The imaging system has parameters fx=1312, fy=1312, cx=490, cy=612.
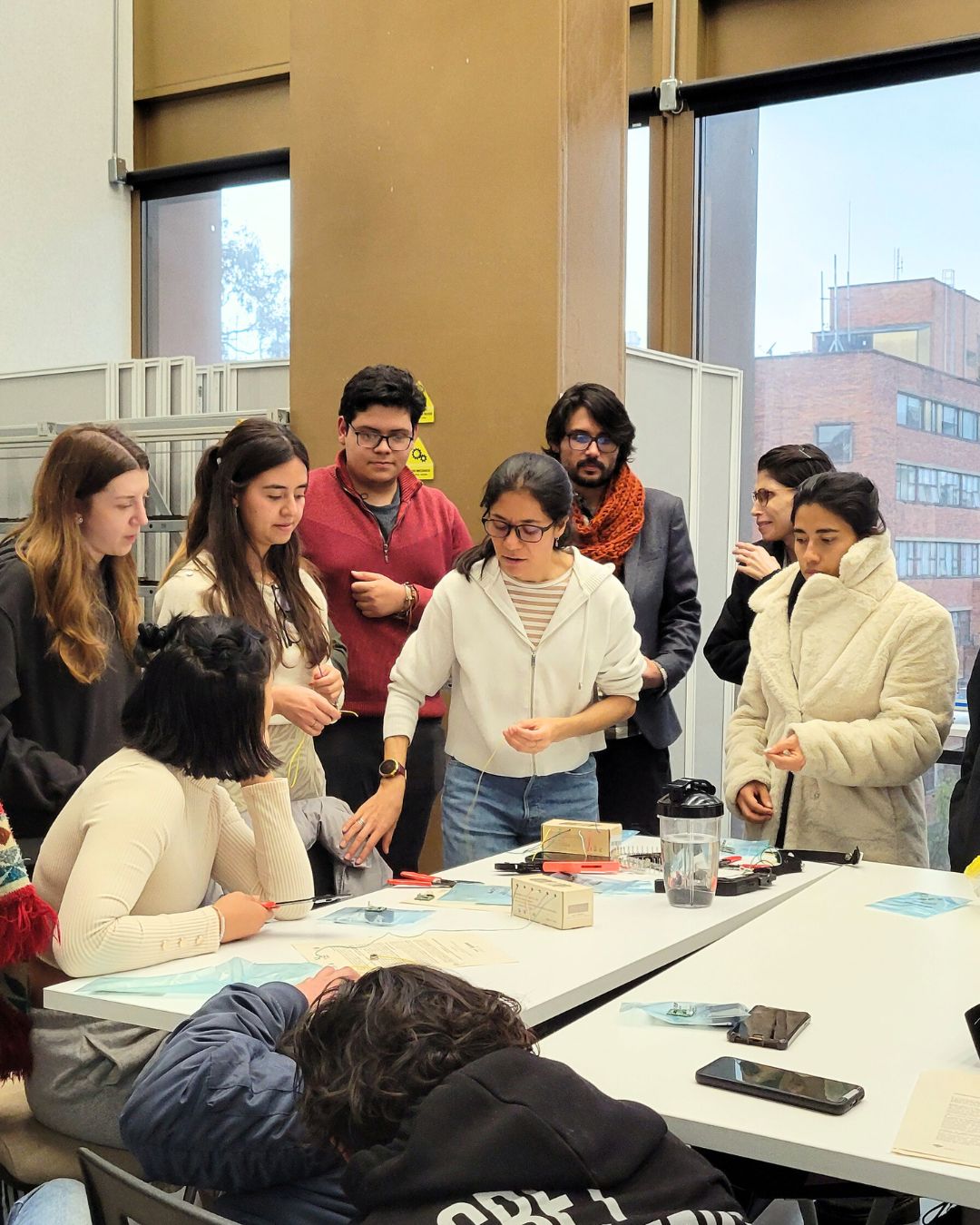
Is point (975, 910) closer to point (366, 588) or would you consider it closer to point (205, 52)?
point (366, 588)

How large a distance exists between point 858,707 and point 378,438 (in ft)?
4.14

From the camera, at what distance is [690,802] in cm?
243

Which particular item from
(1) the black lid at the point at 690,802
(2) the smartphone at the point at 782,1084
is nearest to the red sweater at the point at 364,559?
(1) the black lid at the point at 690,802

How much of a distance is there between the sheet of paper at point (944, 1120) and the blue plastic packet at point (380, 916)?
36.7 inches

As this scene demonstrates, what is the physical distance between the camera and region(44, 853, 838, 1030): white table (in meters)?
1.78

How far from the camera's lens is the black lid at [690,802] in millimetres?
2426

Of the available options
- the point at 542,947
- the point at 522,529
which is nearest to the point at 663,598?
the point at 522,529

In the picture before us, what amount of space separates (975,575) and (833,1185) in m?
3.67

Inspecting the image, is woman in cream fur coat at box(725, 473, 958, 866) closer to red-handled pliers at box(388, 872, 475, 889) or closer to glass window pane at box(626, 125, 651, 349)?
red-handled pliers at box(388, 872, 475, 889)

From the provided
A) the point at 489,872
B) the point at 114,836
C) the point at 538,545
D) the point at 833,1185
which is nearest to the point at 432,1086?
the point at 833,1185

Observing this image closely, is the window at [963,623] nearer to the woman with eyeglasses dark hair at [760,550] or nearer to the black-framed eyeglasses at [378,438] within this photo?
the woman with eyeglasses dark hair at [760,550]

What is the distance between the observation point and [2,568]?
101 inches

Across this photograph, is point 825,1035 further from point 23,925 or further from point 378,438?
point 378,438

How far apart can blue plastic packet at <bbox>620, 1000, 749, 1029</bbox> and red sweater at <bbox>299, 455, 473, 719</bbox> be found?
4.89ft
